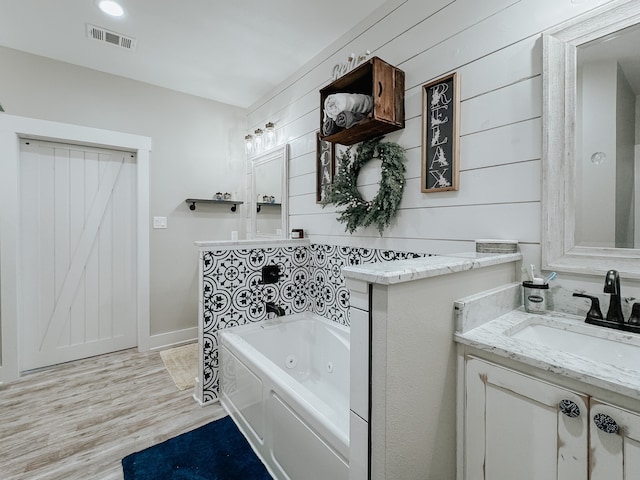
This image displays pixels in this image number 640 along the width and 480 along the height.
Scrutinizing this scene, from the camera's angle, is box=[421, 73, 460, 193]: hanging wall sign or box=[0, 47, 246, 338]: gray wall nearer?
box=[421, 73, 460, 193]: hanging wall sign

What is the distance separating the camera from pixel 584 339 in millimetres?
1023

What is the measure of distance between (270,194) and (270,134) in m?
0.61

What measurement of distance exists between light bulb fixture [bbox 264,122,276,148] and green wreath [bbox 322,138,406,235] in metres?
1.06

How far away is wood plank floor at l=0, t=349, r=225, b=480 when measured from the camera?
1566 millimetres

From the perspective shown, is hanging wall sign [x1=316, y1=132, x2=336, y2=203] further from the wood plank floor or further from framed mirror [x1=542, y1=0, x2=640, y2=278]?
the wood plank floor

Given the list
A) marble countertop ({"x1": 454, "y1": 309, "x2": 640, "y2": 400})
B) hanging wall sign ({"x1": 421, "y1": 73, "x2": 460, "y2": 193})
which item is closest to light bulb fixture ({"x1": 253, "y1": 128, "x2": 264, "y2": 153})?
hanging wall sign ({"x1": 421, "y1": 73, "x2": 460, "y2": 193})

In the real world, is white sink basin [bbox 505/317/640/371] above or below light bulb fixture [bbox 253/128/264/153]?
below

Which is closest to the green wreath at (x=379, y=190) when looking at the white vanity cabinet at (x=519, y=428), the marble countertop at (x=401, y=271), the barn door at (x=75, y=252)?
the marble countertop at (x=401, y=271)

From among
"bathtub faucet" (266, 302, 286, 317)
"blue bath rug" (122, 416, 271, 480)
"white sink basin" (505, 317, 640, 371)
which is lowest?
"blue bath rug" (122, 416, 271, 480)

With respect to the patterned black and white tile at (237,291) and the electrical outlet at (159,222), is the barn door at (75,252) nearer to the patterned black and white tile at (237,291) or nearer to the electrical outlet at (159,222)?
the electrical outlet at (159,222)

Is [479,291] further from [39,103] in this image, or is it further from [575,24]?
[39,103]

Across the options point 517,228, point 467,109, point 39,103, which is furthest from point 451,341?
point 39,103

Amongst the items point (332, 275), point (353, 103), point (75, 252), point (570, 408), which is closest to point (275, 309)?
point (332, 275)

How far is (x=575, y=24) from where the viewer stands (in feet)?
3.74
